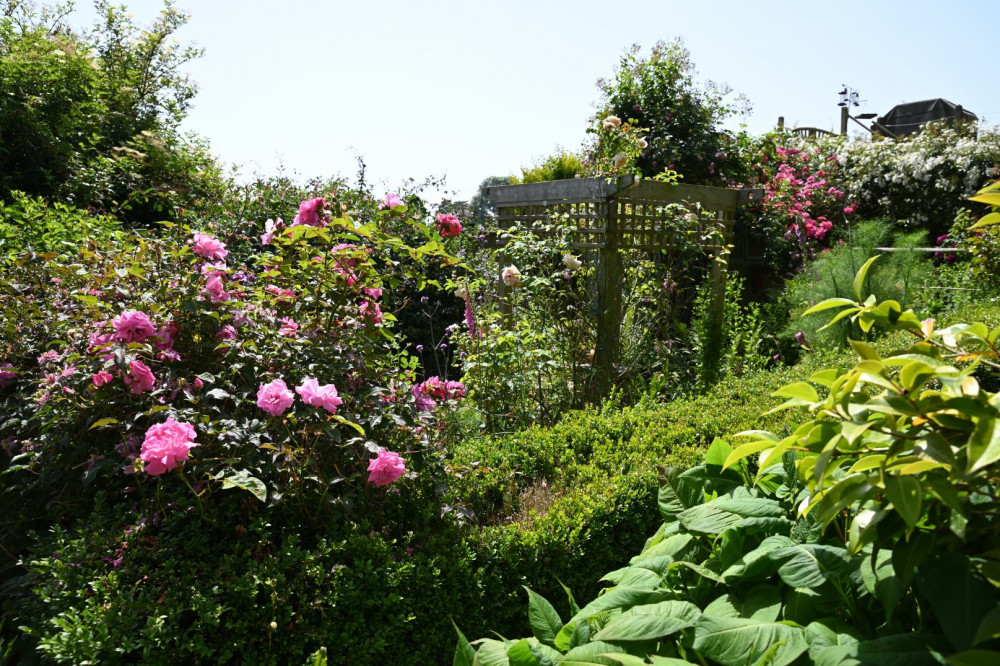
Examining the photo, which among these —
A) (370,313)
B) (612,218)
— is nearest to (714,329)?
(612,218)

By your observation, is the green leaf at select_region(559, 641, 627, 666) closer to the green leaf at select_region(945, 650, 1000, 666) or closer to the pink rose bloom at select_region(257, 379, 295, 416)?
the green leaf at select_region(945, 650, 1000, 666)

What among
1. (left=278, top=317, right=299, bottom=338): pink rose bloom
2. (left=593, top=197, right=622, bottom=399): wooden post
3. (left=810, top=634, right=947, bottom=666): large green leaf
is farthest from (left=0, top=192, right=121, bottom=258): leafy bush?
(left=810, top=634, right=947, bottom=666): large green leaf

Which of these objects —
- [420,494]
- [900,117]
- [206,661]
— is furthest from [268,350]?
[900,117]

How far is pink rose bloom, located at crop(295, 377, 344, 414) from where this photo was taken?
2051mm

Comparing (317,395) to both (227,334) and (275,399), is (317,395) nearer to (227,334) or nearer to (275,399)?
(275,399)

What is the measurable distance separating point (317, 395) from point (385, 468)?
0.30 m

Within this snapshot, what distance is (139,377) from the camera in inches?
85.7

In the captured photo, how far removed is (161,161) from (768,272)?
776cm

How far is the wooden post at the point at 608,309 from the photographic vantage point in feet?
15.3

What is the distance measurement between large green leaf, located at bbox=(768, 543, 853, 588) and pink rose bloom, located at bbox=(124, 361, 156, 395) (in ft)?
6.19

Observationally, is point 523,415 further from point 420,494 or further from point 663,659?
point 663,659

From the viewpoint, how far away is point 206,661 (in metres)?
1.83

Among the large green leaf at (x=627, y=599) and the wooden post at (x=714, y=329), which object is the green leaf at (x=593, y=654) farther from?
the wooden post at (x=714, y=329)

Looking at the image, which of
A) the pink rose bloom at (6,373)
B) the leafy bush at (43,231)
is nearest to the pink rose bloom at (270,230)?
the pink rose bloom at (6,373)
